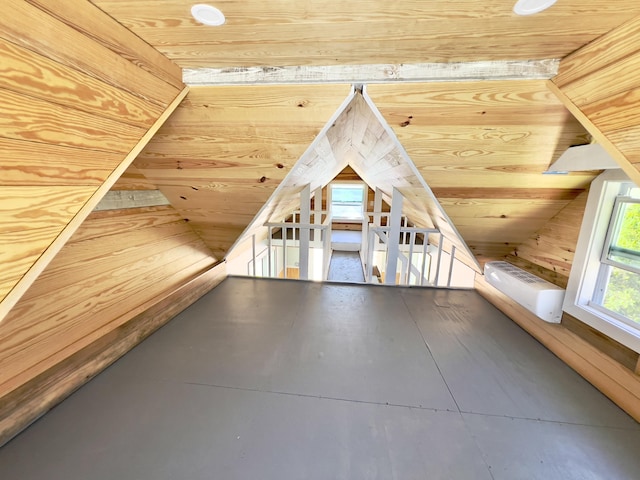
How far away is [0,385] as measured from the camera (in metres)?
1.03

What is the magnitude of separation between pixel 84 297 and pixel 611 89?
2618 mm

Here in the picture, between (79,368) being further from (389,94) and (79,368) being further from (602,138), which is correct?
(602,138)

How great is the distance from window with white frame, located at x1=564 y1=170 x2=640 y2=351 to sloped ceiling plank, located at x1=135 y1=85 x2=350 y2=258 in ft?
5.43

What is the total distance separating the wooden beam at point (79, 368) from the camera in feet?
3.40

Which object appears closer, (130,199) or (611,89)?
(611,89)

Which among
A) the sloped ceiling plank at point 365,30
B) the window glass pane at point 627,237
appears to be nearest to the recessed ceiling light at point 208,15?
the sloped ceiling plank at point 365,30

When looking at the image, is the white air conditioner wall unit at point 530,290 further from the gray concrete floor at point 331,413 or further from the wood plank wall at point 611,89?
the wood plank wall at point 611,89

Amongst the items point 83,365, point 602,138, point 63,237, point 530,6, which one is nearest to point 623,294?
point 602,138

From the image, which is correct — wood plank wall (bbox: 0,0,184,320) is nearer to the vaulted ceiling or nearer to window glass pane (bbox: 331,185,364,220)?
the vaulted ceiling

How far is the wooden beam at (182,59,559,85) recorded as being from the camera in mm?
1139

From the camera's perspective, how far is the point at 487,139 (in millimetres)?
1456

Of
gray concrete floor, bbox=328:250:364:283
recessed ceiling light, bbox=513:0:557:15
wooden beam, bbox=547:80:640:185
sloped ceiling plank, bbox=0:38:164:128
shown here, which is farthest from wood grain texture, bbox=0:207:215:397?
gray concrete floor, bbox=328:250:364:283

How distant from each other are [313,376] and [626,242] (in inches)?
74.7

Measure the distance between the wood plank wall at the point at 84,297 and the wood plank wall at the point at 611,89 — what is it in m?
2.45
